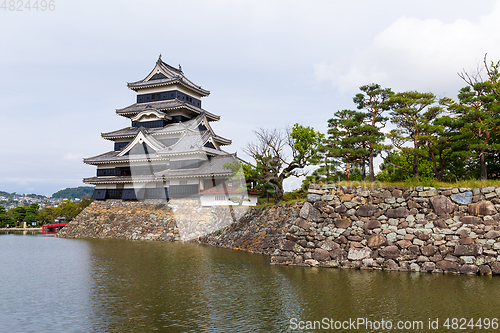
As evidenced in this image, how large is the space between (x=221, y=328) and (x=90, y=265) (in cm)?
1135

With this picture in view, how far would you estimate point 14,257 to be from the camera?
20.5 m

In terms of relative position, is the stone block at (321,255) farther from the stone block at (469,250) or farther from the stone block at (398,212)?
the stone block at (469,250)

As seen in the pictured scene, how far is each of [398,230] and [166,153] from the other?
962 inches

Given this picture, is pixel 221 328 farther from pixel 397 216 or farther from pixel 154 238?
pixel 154 238

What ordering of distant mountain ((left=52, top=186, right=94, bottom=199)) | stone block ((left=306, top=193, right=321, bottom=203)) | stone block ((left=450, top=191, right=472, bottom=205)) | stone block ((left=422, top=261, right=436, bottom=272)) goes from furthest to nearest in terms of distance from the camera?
distant mountain ((left=52, top=186, right=94, bottom=199)) < stone block ((left=306, top=193, right=321, bottom=203)) < stone block ((left=450, top=191, right=472, bottom=205)) < stone block ((left=422, top=261, right=436, bottom=272))

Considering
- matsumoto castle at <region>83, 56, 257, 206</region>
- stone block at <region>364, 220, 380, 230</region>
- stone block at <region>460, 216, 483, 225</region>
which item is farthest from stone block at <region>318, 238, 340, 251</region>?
matsumoto castle at <region>83, 56, 257, 206</region>

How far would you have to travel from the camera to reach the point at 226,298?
10734mm

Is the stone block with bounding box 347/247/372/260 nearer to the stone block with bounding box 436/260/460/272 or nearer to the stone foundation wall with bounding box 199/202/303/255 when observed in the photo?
the stone block with bounding box 436/260/460/272

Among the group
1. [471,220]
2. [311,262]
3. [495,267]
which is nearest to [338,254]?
[311,262]

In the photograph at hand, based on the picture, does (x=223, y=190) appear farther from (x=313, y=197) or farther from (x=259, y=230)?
→ (x=313, y=197)

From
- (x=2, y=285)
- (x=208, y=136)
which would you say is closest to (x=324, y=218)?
(x=2, y=285)

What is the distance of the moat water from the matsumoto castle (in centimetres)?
1606

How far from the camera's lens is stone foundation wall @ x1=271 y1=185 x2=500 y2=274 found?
1382cm

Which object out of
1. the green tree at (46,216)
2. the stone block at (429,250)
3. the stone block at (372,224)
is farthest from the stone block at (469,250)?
the green tree at (46,216)
